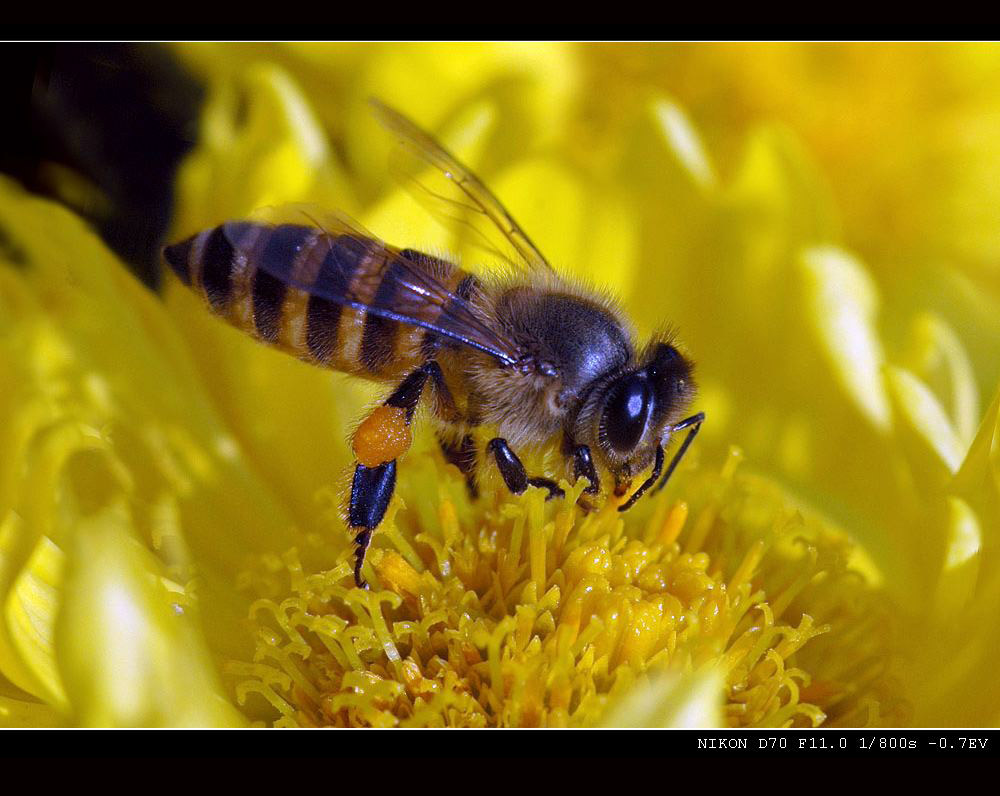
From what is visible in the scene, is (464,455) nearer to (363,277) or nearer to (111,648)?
(363,277)

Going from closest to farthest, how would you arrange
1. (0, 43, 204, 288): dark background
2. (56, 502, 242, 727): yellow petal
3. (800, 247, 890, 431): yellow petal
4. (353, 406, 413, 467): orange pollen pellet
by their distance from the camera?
1. (56, 502, 242, 727): yellow petal
2. (353, 406, 413, 467): orange pollen pellet
3. (0, 43, 204, 288): dark background
4. (800, 247, 890, 431): yellow petal

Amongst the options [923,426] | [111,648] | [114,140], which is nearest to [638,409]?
[923,426]

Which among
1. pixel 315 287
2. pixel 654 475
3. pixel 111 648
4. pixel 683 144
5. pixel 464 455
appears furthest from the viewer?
A: pixel 683 144

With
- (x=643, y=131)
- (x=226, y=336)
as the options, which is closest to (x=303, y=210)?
(x=226, y=336)

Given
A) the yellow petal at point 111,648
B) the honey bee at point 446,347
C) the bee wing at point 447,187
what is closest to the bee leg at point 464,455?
the honey bee at point 446,347

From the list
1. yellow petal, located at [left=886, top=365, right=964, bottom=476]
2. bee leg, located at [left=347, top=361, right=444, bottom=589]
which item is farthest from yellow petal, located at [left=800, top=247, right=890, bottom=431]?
bee leg, located at [left=347, top=361, right=444, bottom=589]

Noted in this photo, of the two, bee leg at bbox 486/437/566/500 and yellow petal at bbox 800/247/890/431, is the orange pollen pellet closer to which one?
bee leg at bbox 486/437/566/500

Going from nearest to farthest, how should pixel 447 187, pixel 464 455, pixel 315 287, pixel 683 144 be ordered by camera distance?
1. pixel 315 287
2. pixel 464 455
3. pixel 447 187
4. pixel 683 144
